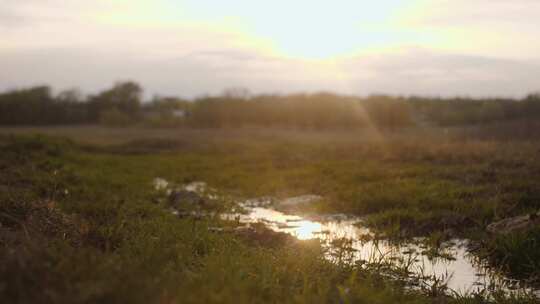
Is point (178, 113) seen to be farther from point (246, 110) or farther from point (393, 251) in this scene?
point (393, 251)

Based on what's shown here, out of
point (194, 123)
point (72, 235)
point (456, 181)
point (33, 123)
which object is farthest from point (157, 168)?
point (33, 123)

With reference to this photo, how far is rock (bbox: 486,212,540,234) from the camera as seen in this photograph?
25.5ft

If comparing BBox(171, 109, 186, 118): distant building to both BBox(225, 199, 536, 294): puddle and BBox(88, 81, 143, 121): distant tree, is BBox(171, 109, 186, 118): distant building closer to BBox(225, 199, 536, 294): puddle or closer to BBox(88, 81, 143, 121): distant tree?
BBox(88, 81, 143, 121): distant tree

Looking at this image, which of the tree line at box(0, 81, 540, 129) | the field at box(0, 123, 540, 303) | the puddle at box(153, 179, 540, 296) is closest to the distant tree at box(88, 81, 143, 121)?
the tree line at box(0, 81, 540, 129)

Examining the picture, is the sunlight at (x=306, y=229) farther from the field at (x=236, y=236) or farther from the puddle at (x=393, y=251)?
the field at (x=236, y=236)

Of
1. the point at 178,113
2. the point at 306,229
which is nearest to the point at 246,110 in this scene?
the point at 178,113

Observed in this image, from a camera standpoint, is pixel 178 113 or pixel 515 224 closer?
pixel 515 224

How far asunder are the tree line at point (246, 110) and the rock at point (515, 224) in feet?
116

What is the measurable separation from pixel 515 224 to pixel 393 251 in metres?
2.01

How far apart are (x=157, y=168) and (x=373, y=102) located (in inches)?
1370

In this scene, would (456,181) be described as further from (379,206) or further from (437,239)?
(437,239)

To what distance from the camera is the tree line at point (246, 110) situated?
157ft

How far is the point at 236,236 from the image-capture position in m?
8.27

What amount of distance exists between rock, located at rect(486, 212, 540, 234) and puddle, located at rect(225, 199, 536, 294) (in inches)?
22.2
